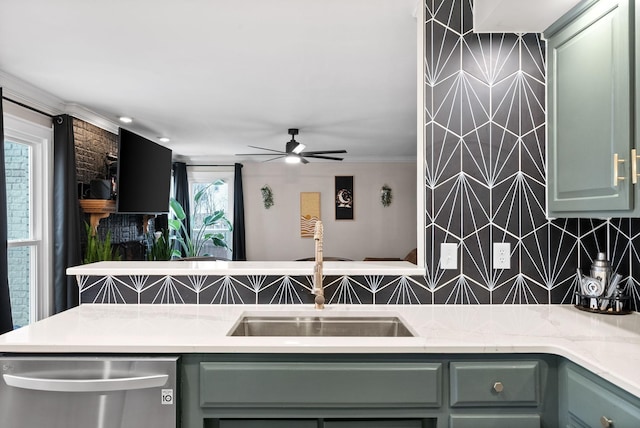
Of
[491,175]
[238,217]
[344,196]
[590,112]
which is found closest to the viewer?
[590,112]

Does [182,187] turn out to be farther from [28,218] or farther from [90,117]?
[28,218]

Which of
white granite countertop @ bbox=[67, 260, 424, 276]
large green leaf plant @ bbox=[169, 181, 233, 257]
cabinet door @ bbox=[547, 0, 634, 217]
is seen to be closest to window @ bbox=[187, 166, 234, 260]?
large green leaf plant @ bbox=[169, 181, 233, 257]

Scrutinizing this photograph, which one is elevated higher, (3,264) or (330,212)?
(330,212)

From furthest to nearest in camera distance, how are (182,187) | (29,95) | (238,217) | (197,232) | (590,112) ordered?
(197,232), (238,217), (182,187), (29,95), (590,112)

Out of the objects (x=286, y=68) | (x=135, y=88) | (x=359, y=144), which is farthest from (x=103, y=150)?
(x=359, y=144)

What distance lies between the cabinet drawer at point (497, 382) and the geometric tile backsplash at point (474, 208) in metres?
0.60

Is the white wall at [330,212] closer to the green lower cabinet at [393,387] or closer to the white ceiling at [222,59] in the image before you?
the white ceiling at [222,59]

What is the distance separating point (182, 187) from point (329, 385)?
20.7 feet

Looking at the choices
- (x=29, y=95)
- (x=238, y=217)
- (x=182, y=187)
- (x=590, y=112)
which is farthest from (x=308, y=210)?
(x=590, y=112)

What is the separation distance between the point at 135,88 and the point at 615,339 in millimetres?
3624

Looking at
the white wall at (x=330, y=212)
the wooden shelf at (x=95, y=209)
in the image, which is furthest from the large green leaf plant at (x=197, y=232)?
the wooden shelf at (x=95, y=209)

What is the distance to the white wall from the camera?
7543 mm

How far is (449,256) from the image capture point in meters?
1.93

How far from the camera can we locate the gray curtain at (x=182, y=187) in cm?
707
